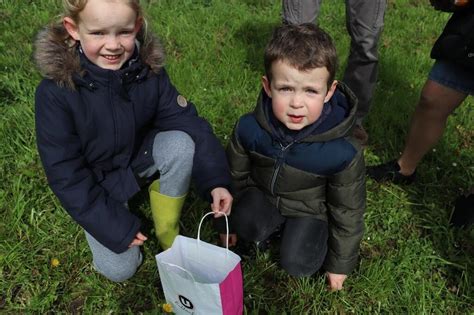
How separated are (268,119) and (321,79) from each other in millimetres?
303

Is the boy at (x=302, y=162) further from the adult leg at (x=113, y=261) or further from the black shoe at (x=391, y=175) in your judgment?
the black shoe at (x=391, y=175)

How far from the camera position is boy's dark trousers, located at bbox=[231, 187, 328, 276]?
2285 mm

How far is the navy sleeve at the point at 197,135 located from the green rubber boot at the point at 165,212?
169mm

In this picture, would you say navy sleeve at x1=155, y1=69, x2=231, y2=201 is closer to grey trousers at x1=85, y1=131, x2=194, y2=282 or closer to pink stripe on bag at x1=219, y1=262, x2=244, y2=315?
grey trousers at x1=85, y1=131, x2=194, y2=282

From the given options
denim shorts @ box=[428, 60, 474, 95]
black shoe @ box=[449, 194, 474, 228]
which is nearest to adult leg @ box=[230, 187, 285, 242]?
black shoe @ box=[449, 194, 474, 228]

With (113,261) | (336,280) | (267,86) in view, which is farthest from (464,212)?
(113,261)

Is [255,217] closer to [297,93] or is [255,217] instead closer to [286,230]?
[286,230]

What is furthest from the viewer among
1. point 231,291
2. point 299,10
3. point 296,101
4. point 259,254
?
point 299,10

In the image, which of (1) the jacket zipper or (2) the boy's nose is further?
(1) the jacket zipper

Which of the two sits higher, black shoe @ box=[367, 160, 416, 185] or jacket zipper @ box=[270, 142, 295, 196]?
jacket zipper @ box=[270, 142, 295, 196]

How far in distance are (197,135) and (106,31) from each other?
67cm

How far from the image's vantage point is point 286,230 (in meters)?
2.36

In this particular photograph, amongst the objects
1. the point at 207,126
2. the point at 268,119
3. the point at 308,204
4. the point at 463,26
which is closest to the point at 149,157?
the point at 207,126

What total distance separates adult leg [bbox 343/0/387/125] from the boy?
1.07m
